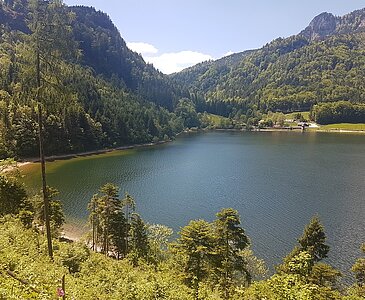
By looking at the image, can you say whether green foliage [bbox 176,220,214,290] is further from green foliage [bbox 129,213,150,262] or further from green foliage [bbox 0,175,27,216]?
green foliage [bbox 0,175,27,216]

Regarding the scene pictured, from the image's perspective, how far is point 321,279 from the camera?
91.7 feet

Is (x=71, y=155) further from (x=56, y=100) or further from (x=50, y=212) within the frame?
(x=56, y=100)

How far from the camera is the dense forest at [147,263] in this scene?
46.5 ft

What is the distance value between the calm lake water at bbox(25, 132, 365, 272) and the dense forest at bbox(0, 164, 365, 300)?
11.0 m

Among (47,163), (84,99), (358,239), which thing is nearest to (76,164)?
(47,163)

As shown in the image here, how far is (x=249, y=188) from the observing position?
76688 mm

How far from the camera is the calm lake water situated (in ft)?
165

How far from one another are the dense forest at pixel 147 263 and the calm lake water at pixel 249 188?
36.0 ft

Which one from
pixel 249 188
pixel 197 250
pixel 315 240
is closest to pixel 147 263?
pixel 197 250

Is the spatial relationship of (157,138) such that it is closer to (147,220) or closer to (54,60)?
(147,220)

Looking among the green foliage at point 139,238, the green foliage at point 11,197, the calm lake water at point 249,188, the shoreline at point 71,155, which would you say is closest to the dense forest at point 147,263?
the green foliage at point 139,238

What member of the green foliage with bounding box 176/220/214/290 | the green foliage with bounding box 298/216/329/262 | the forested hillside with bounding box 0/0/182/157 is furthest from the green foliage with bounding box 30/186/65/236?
the green foliage with bounding box 298/216/329/262

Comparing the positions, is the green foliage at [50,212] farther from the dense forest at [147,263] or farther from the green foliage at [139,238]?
the green foliage at [139,238]

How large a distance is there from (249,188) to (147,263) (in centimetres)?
4837
